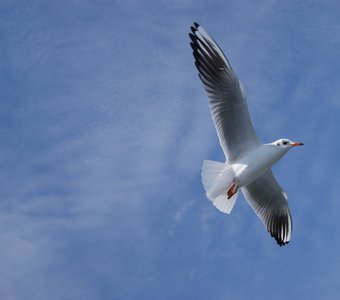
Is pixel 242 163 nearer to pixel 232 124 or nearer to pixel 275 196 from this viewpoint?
pixel 232 124

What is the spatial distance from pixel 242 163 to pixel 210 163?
59 cm

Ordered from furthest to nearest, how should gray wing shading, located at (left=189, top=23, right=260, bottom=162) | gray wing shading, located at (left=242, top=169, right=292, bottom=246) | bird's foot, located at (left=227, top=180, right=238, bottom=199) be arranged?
gray wing shading, located at (left=242, top=169, right=292, bottom=246) → bird's foot, located at (left=227, top=180, right=238, bottom=199) → gray wing shading, located at (left=189, top=23, right=260, bottom=162)

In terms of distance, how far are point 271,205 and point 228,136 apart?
2.31m

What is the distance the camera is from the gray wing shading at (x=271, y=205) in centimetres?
1405

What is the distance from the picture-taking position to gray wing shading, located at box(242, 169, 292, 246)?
1405 cm

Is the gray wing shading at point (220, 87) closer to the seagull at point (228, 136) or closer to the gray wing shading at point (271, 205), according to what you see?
the seagull at point (228, 136)

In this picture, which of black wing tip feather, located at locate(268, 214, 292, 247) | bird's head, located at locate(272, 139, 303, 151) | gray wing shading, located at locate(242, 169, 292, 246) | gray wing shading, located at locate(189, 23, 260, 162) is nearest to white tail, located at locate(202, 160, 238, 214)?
gray wing shading, located at locate(189, 23, 260, 162)

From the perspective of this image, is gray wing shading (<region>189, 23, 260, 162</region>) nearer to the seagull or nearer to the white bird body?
the seagull

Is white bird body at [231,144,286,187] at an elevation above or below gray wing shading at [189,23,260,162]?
below

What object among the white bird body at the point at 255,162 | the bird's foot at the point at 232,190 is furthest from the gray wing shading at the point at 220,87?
the bird's foot at the point at 232,190

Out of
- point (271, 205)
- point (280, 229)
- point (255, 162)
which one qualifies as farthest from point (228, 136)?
point (280, 229)

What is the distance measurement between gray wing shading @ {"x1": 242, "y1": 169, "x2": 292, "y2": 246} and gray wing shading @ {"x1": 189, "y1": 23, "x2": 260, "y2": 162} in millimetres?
1593

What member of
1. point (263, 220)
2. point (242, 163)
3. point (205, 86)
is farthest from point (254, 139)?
point (263, 220)

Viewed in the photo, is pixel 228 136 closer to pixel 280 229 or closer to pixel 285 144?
pixel 285 144
